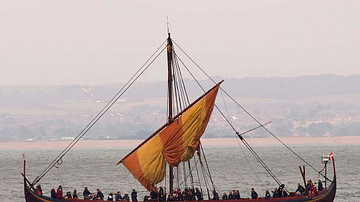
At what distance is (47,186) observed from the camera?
4774 inches

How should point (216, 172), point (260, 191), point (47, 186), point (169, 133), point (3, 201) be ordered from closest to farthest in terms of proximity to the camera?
point (169, 133) < point (3, 201) < point (260, 191) < point (47, 186) < point (216, 172)

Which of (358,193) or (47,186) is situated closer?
(358,193)

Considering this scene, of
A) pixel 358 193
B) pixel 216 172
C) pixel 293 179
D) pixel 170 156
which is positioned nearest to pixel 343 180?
pixel 293 179

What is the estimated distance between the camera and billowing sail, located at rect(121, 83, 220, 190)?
65.0m

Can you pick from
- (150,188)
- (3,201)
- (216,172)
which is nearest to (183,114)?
(150,188)

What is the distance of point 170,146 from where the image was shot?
6512 centimetres

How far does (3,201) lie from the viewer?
95312mm

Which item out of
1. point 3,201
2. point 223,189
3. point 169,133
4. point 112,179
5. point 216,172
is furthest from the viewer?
point 216,172

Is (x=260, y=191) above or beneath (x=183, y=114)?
beneath

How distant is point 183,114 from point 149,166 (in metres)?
5.40

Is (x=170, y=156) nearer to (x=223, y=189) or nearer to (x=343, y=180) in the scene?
(x=223, y=189)

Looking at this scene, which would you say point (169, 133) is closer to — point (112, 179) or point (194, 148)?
point (194, 148)

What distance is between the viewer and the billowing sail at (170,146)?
65.0 m

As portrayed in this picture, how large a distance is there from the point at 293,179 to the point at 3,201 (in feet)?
167
